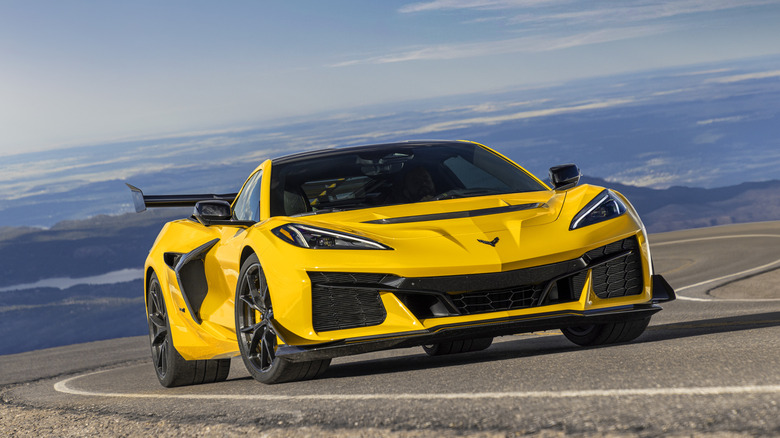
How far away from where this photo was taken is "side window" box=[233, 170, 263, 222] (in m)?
6.18

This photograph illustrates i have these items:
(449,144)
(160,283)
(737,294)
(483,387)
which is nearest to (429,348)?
(449,144)

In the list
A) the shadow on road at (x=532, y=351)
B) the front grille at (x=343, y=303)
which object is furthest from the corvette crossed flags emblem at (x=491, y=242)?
the shadow on road at (x=532, y=351)

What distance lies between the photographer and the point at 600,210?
5.35 meters

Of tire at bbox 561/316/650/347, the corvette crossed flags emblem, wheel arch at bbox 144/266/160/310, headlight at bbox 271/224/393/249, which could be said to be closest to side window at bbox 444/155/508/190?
tire at bbox 561/316/650/347

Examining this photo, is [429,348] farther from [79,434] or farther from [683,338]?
[79,434]

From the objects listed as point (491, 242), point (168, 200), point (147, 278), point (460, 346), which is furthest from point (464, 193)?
point (147, 278)

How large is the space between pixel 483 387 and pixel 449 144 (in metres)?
3.05

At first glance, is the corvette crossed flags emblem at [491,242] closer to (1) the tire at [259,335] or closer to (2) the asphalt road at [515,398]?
(2) the asphalt road at [515,398]

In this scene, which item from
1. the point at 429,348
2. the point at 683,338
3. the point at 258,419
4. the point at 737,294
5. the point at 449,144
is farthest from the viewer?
the point at 737,294

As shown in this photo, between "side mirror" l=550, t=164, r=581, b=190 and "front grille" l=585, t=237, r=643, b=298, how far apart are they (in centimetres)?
86

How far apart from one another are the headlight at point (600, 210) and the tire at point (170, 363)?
3276 millimetres

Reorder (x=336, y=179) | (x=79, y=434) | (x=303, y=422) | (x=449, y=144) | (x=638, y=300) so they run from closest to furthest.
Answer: (x=303, y=422) → (x=79, y=434) → (x=638, y=300) → (x=336, y=179) → (x=449, y=144)

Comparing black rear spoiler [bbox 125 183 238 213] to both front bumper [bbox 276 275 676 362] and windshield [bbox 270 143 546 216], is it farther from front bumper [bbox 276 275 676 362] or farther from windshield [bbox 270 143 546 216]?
front bumper [bbox 276 275 676 362]

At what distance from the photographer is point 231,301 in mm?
6004
